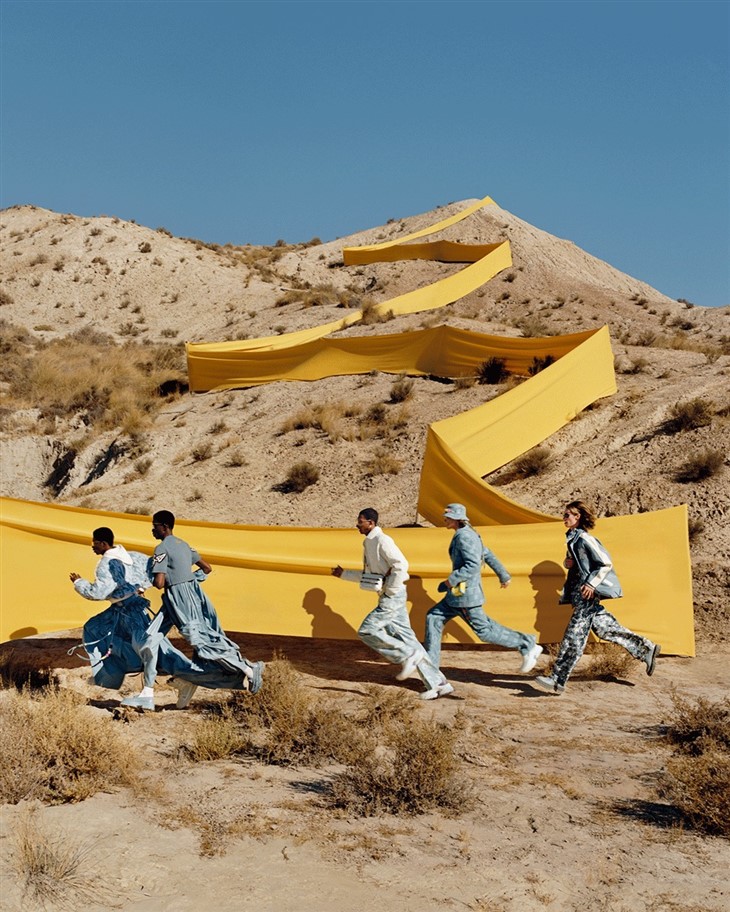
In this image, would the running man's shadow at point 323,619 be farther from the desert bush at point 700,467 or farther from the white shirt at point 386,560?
the desert bush at point 700,467

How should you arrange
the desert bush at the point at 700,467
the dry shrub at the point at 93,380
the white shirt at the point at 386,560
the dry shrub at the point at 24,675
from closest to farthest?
the white shirt at the point at 386,560, the dry shrub at the point at 24,675, the desert bush at the point at 700,467, the dry shrub at the point at 93,380

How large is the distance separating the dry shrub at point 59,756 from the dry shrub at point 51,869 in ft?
1.78

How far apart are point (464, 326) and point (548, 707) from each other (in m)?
16.7

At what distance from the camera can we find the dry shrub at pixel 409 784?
16.3 feet

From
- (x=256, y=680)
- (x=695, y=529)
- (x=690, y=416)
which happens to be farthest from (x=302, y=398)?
(x=256, y=680)

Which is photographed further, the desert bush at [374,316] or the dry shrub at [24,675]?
the desert bush at [374,316]

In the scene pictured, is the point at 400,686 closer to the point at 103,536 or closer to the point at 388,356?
the point at 103,536

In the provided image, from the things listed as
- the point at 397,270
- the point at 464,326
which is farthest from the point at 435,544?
the point at 397,270

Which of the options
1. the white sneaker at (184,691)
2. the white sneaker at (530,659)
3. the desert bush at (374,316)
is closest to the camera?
the white sneaker at (184,691)

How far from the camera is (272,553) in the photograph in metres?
8.22

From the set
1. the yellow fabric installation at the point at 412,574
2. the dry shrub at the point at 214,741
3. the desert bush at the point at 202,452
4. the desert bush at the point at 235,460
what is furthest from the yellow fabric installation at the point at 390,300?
the dry shrub at the point at 214,741

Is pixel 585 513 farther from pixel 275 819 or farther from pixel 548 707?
pixel 275 819

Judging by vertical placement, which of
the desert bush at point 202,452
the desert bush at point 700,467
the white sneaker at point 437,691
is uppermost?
the desert bush at point 202,452

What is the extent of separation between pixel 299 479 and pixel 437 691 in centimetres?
891
